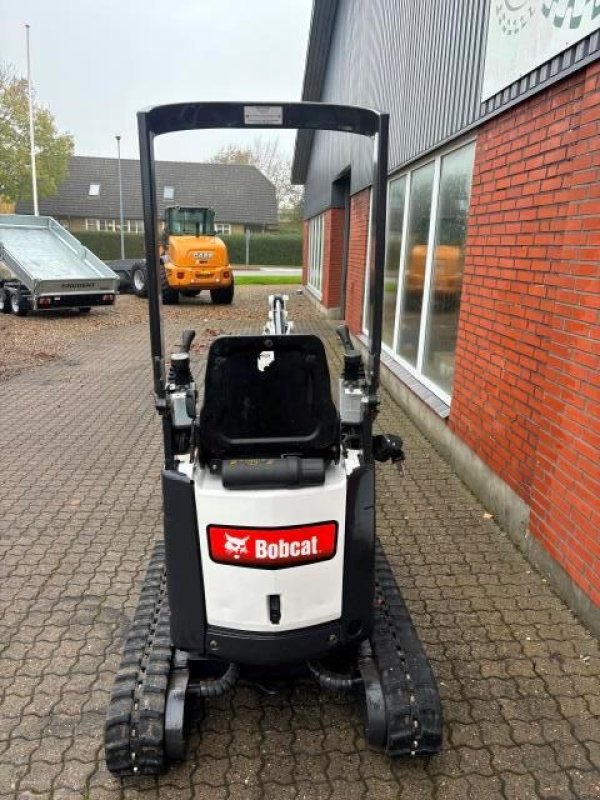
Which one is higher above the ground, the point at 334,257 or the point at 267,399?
the point at 334,257

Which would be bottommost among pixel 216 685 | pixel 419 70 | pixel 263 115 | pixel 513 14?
pixel 216 685

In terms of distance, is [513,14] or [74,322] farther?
[74,322]

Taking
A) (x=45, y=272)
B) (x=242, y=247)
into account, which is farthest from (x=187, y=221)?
(x=242, y=247)

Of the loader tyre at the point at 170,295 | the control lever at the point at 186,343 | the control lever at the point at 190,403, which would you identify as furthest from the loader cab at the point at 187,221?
the control lever at the point at 190,403

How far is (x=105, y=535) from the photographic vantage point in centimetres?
416

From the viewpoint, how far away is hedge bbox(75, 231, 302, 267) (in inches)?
1537

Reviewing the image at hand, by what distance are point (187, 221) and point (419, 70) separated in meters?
12.0

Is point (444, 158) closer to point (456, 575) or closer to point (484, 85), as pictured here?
point (484, 85)

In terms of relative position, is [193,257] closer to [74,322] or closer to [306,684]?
[74,322]

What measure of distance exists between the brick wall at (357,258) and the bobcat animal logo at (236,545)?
834cm

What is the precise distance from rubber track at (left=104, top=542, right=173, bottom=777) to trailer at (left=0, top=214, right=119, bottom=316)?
12725 millimetres

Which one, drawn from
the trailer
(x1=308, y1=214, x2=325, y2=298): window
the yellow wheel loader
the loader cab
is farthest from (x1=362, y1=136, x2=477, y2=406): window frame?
the loader cab

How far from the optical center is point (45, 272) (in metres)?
14.0

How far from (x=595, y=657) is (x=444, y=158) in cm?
473
